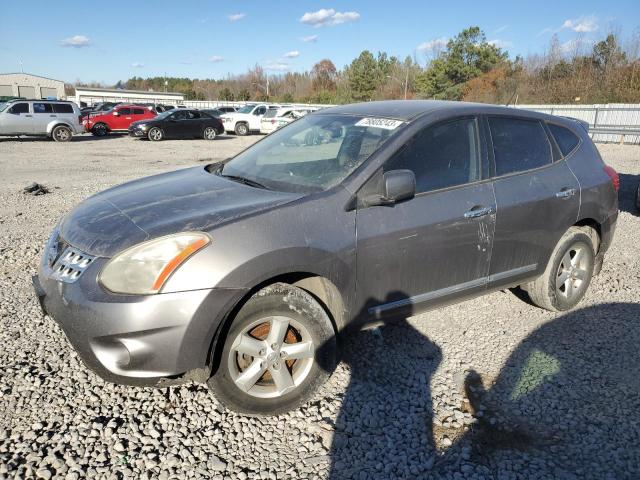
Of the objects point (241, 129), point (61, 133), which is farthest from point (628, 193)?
point (61, 133)

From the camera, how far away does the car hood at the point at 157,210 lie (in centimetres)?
247

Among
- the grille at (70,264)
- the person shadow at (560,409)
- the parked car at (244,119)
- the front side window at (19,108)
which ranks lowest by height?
the person shadow at (560,409)

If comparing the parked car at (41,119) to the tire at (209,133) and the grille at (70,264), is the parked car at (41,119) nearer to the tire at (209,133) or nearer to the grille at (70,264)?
the tire at (209,133)

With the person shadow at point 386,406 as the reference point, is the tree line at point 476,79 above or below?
above

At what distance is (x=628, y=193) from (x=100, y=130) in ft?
77.0

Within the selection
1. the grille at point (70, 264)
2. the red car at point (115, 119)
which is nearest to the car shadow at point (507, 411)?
the grille at point (70, 264)

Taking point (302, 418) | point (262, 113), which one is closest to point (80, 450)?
point (302, 418)

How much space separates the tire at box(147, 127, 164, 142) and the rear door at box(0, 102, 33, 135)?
4771mm

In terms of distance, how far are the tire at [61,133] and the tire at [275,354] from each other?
21.9 m

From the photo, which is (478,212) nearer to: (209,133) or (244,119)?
(209,133)

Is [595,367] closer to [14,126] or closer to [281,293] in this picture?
[281,293]

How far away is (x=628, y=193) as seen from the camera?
943cm

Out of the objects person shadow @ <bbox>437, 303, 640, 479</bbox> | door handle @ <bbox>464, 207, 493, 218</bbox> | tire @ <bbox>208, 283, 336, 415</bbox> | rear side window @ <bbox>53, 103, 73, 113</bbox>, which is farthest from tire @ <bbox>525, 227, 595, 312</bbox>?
rear side window @ <bbox>53, 103, 73, 113</bbox>

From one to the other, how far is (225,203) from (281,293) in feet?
2.13
